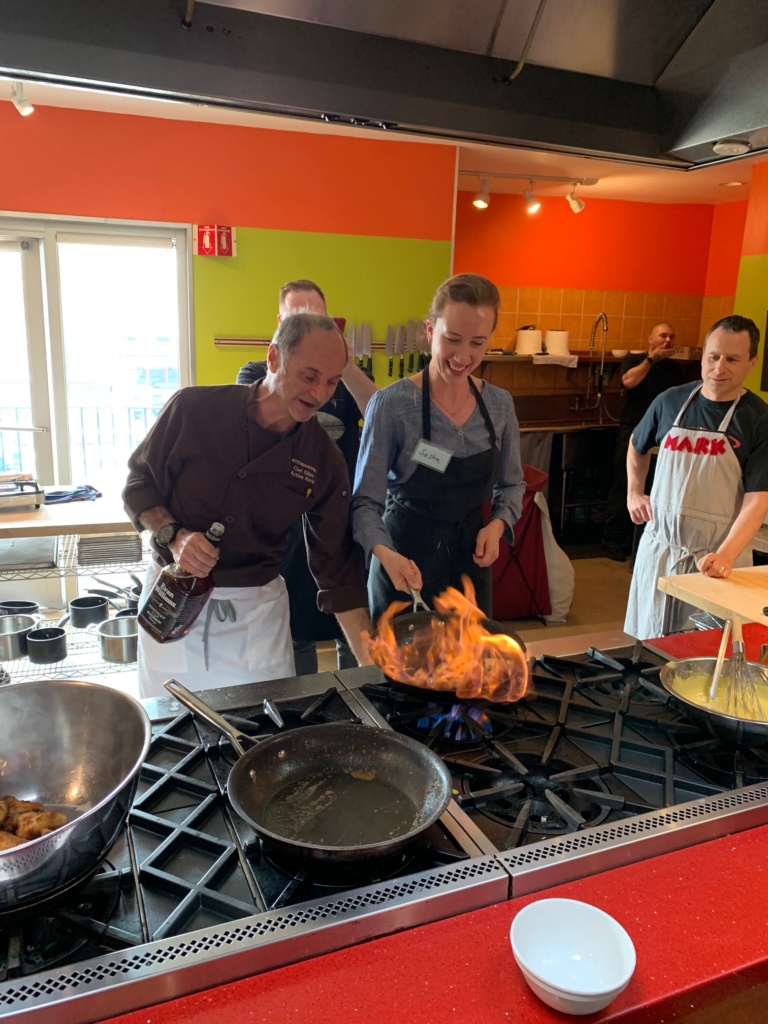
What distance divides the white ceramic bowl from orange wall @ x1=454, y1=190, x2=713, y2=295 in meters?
6.30

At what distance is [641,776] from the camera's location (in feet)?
3.97

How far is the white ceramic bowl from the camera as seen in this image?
2.54ft

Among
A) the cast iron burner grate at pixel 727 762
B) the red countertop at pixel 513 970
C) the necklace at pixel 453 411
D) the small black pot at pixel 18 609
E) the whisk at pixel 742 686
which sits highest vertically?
the necklace at pixel 453 411

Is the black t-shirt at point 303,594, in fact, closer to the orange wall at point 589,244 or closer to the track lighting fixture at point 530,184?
the track lighting fixture at point 530,184

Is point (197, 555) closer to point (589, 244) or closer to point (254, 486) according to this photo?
point (254, 486)

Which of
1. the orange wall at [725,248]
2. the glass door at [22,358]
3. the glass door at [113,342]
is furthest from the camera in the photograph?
the orange wall at [725,248]

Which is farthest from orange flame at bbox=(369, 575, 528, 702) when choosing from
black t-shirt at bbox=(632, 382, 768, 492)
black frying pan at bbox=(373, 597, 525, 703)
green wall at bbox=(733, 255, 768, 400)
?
green wall at bbox=(733, 255, 768, 400)

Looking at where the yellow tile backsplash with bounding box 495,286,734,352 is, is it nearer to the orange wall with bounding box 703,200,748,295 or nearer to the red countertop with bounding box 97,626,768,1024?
the orange wall with bounding box 703,200,748,295

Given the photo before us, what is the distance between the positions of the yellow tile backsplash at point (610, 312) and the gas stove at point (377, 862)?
5.72 meters

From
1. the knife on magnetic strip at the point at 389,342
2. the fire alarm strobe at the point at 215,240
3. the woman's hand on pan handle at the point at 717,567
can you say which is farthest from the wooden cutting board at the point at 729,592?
the fire alarm strobe at the point at 215,240

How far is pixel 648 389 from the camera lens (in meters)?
6.11

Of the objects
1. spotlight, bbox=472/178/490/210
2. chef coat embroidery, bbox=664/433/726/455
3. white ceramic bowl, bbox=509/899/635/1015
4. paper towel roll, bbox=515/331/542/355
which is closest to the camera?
white ceramic bowl, bbox=509/899/635/1015

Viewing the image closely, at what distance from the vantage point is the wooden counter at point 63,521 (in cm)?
305

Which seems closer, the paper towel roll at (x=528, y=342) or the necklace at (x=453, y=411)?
the necklace at (x=453, y=411)
